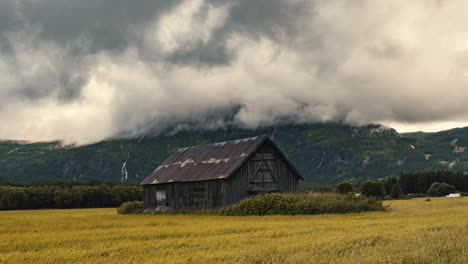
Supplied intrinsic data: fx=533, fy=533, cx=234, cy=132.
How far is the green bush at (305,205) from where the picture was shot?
132 ft

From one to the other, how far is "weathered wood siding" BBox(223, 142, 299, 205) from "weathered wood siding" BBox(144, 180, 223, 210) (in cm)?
108

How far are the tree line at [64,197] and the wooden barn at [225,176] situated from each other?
201 feet

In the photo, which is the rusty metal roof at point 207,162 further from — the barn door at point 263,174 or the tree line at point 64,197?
the tree line at point 64,197

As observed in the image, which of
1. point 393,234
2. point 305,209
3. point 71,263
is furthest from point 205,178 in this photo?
→ point 71,263

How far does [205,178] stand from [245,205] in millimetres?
9543

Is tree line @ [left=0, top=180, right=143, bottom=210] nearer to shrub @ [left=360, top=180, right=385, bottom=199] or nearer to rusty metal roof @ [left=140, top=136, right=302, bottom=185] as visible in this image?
shrub @ [left=360, top=180, right=385, bottom=199]

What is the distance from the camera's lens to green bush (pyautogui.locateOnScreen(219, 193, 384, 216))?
4025cm

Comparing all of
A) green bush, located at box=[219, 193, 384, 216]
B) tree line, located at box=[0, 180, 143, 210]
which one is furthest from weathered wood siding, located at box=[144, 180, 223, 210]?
tree line, located at box=[0, 180, 143, 210]

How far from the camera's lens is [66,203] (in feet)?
391

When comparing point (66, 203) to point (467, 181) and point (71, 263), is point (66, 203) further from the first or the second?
point (467, 181)

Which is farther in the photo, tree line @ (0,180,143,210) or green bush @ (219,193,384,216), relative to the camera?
tree line @ (0,180,143,210)

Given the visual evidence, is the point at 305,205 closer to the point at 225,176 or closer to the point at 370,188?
the point at 225,176

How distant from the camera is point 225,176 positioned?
49.8 metres

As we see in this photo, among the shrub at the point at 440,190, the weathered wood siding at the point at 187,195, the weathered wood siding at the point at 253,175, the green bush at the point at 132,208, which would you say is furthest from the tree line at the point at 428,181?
the weathered wood siding at the point at 187,195
